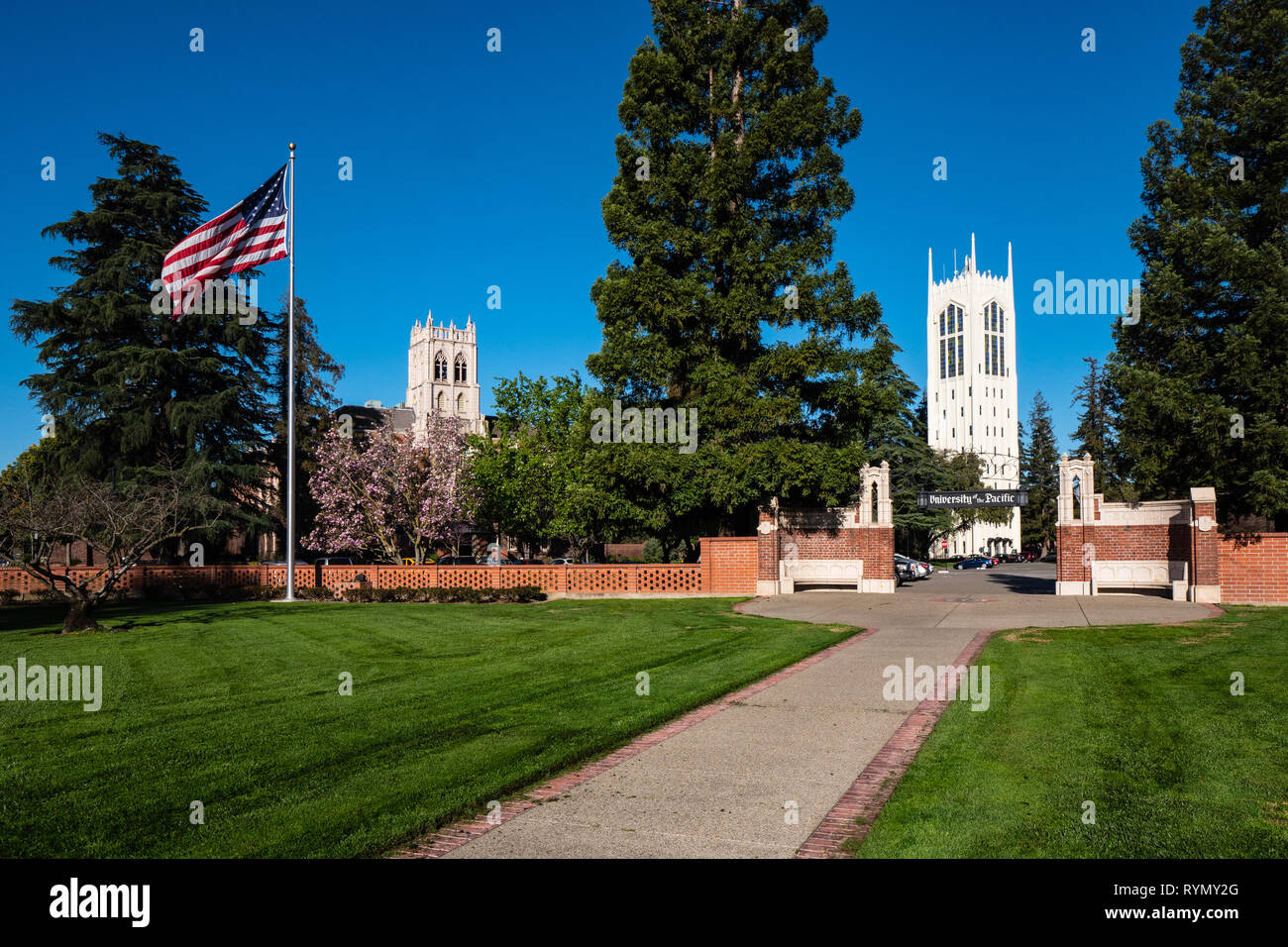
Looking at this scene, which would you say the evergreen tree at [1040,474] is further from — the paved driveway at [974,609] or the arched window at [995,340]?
the paved driveway at [974,609]

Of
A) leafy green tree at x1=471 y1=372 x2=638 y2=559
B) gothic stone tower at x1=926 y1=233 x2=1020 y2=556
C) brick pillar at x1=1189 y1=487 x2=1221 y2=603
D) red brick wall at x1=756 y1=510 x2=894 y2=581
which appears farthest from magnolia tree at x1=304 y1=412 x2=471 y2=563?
gothic stone tower at x1=926 y1=233 x2=1020 y2=556

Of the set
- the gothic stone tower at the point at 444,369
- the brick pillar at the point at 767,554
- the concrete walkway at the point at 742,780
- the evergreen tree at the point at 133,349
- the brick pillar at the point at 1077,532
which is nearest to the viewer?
the concrete walkway at the point at 742,780

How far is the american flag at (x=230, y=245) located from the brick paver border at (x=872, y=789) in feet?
66.4

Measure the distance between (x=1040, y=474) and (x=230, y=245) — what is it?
86.4 metres

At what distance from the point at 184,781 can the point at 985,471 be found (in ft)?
413

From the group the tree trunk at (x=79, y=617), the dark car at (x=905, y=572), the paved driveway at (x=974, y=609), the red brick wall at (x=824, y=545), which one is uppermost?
the red brick wall at (x=824, y=545)

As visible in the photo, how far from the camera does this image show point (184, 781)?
6379 millimetres

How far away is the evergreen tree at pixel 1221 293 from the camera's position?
2078cm

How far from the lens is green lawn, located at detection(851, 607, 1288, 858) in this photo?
510cm

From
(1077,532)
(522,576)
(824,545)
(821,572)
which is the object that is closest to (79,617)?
(522,576)

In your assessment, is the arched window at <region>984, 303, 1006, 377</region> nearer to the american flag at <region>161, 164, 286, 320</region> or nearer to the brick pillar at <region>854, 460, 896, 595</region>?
the brick pillar at <region>854, 460, 896, 595</region>

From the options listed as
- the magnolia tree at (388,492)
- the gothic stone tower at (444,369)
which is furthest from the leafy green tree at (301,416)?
the gothic stone tower at (444,369)

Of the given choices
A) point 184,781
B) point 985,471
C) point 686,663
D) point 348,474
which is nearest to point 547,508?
point 348,474
